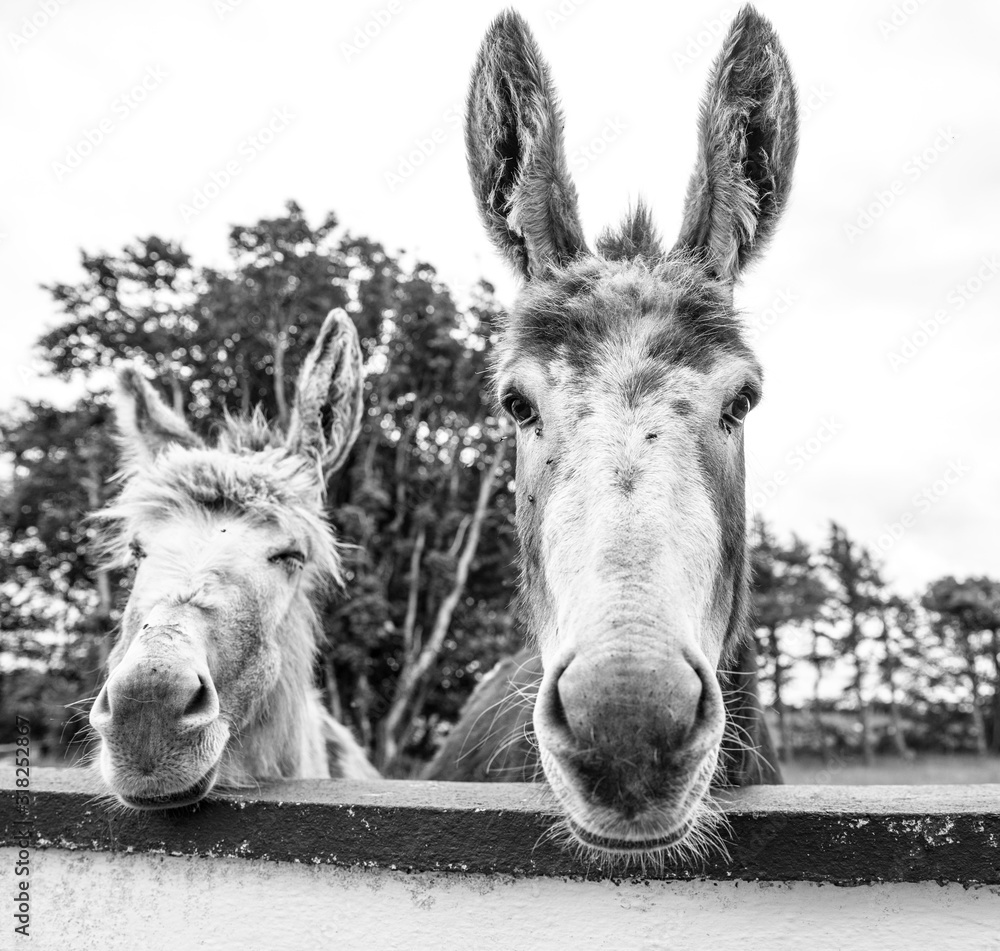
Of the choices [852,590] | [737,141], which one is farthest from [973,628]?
[737,141]

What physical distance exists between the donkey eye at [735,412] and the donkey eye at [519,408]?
66 cm

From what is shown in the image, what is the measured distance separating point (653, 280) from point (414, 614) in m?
15.4

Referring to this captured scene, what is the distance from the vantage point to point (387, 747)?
14.8m

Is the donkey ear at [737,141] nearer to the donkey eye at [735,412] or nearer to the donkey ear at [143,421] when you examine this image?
the donkey eye at [735,412]

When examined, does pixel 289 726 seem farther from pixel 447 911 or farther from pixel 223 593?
pixel 447 911

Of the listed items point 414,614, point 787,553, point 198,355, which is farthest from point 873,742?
point 198,355

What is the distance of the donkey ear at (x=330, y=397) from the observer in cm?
399

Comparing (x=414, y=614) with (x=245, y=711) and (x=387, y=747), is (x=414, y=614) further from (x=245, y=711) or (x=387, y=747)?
(x=245, y=711)

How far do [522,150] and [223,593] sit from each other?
2312 millimetres

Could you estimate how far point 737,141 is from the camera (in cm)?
300

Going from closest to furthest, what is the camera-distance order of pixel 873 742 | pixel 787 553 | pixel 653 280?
pixel 653 280, pixel 787 553, pixel 873 742

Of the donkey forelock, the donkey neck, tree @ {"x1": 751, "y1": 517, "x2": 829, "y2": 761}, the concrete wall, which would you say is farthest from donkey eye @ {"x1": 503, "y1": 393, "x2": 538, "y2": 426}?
tree @ {"x1": 751, "y1": 517, "x2": 829, "y2": 761}

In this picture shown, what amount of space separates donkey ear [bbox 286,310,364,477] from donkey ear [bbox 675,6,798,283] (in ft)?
6.63

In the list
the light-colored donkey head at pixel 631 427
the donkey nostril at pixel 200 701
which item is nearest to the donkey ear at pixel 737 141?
the light-colored donkey head at pixel 631 427
